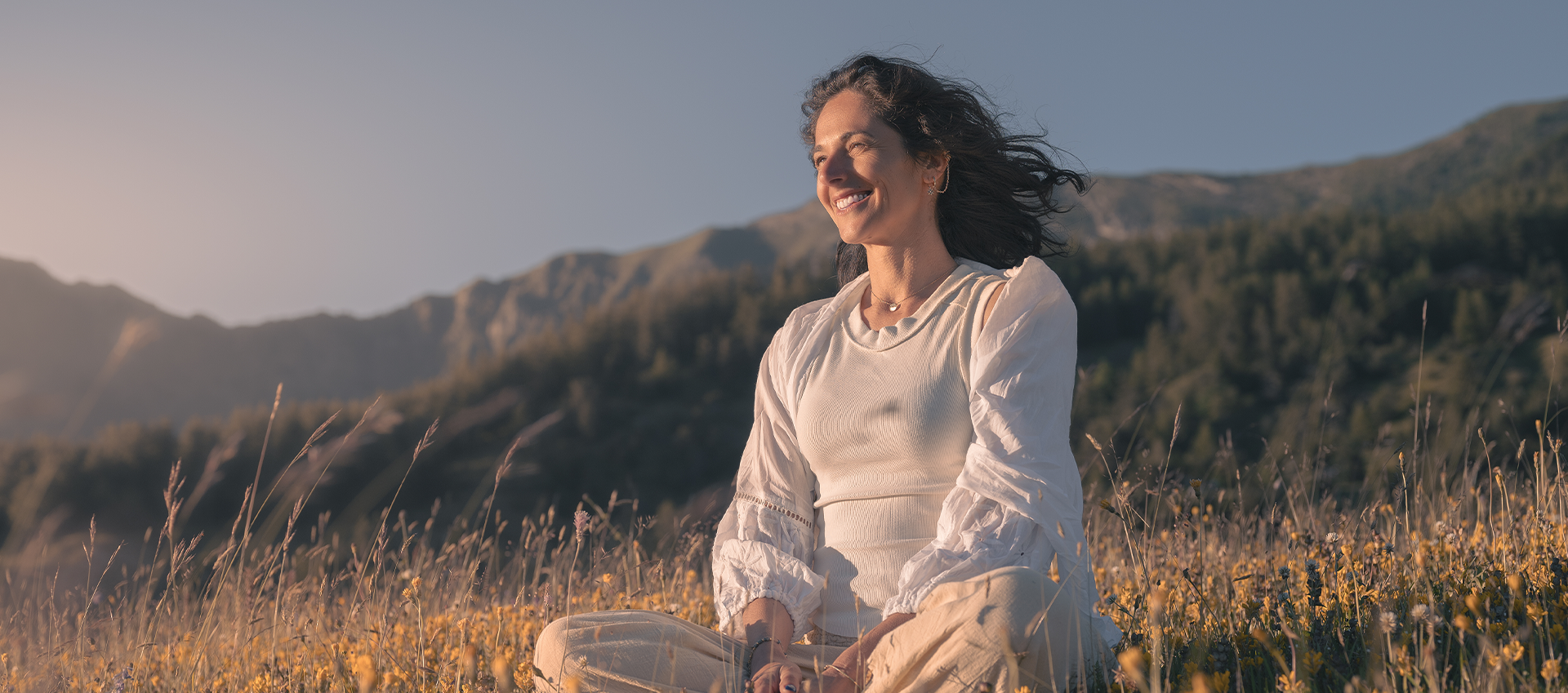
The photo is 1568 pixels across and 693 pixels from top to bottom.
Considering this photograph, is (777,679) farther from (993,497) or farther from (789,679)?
(993,497)

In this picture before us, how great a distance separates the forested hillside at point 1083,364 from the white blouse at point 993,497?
34.3 m

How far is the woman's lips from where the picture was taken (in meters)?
2.69

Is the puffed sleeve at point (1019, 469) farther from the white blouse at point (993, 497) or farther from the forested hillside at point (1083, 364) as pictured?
the forested hillside at point (1083, 364)

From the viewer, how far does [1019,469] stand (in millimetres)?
2035

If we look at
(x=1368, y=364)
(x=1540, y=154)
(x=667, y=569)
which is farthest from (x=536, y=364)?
(x=1540, y=154)

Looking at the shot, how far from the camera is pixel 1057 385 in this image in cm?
217

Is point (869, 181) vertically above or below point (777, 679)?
above

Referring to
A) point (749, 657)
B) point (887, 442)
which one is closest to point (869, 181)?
point (887, 442)

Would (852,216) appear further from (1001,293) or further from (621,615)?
(621,615)

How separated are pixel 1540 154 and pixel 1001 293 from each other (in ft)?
487

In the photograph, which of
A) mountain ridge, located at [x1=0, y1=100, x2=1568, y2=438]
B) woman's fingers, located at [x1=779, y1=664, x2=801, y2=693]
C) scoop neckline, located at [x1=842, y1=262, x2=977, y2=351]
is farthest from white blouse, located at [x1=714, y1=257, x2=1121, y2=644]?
mountain ridge, located at [x1=0, y1=100, x2=1568, y2=438]

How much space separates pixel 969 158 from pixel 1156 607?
6.56 feet

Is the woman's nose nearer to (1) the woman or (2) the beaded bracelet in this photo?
(1) the woman

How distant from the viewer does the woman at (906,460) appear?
6.00ft
